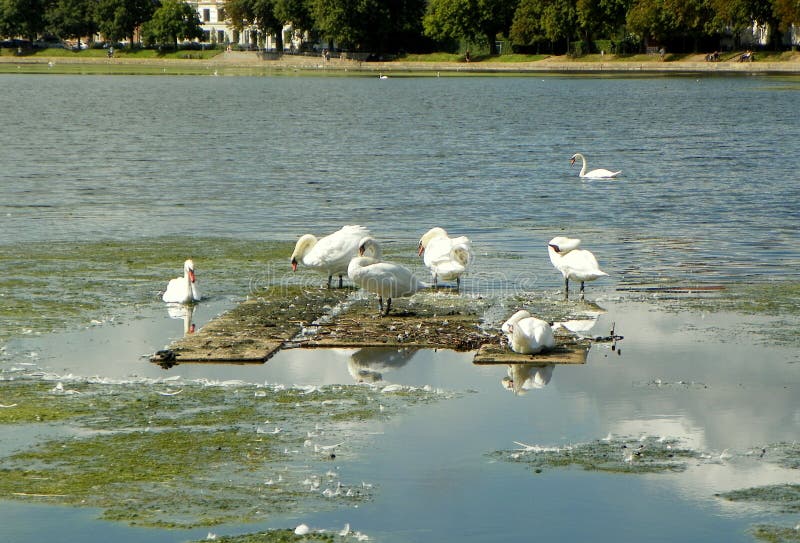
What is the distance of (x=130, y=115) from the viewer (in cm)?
6869

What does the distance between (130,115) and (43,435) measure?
59330 millimetres

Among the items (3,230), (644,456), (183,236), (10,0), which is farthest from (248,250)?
(10,0)

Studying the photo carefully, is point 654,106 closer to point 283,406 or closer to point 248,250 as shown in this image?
point 248,250

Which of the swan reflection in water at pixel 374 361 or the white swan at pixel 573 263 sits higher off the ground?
the white swan at pixel 573 263

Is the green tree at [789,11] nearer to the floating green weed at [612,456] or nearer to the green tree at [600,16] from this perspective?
the green tree at [600,16]

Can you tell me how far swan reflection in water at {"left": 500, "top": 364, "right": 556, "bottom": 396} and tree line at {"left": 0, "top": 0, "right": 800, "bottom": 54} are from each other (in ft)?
363

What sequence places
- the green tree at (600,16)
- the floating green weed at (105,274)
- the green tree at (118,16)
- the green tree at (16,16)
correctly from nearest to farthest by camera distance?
the floating green weed at (105,274) → the green tree at (600,16) → the green tree at (118,16) → the green tree at (16,16)

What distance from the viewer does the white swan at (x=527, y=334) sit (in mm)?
13914

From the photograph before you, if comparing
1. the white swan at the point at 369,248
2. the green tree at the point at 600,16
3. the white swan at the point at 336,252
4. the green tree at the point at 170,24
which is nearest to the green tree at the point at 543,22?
the green tree at the point at 600,16

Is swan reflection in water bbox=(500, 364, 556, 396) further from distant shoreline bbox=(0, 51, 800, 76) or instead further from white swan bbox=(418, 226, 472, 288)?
distant shoreline bbox=(0, 51, 800, 76)

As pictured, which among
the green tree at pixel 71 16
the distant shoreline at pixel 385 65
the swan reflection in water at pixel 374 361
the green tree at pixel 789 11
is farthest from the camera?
the green tree at pixel 71 16

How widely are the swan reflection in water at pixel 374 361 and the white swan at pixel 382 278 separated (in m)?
1.39

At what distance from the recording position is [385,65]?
533 ft

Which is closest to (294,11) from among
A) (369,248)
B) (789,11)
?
(789,11)
